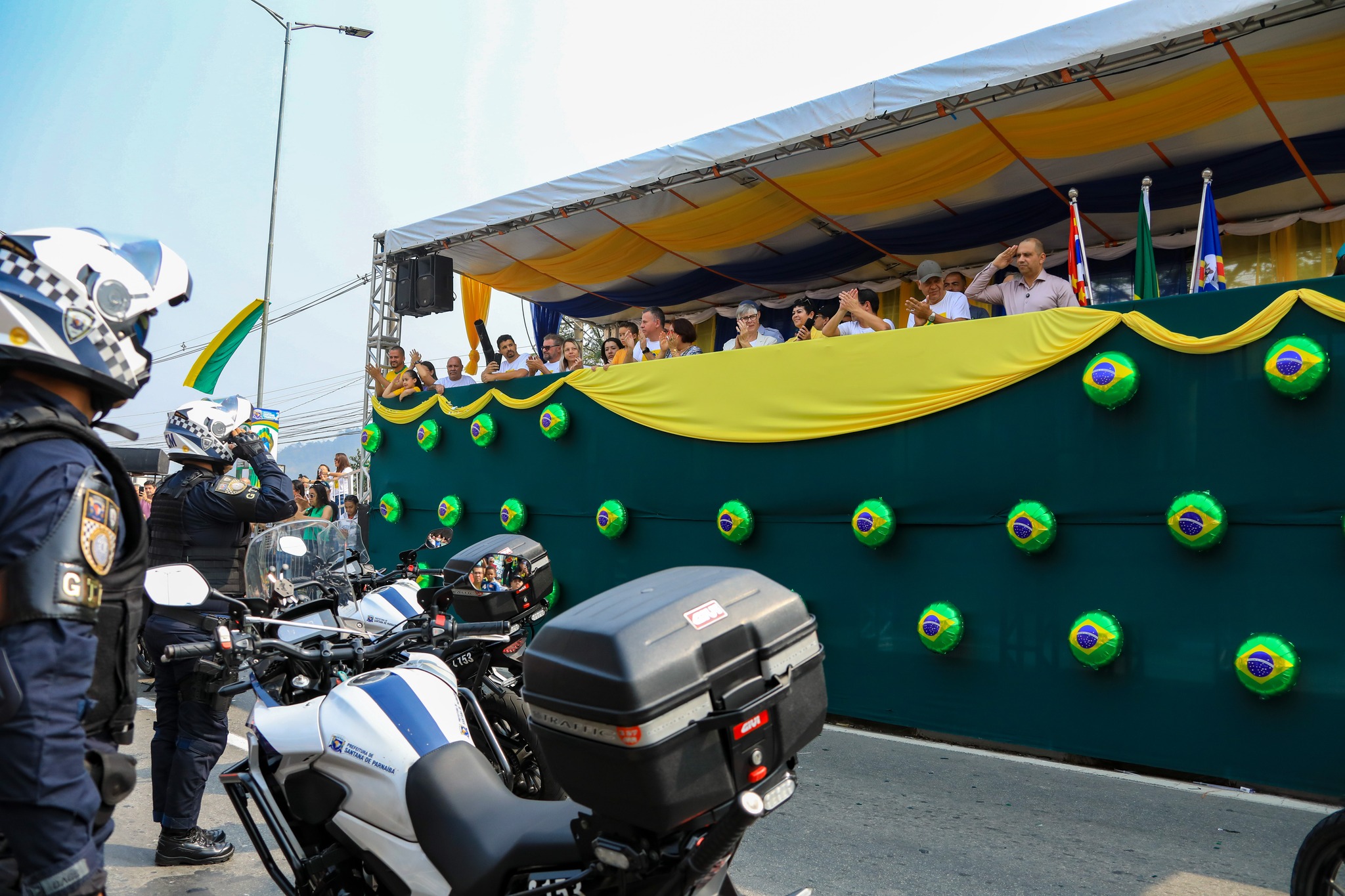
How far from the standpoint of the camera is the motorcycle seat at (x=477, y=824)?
2053 mm

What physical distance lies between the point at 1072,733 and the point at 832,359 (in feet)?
8.08

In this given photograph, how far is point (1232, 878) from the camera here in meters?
3.38

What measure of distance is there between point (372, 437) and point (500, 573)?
5171 mm

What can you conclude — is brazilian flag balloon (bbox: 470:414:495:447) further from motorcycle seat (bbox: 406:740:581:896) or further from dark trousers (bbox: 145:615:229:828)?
motorcycle seat (bbox: 406:740:581:896)

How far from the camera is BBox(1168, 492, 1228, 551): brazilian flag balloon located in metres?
4.22

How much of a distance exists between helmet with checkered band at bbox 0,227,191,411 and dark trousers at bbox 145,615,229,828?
7.49 feet

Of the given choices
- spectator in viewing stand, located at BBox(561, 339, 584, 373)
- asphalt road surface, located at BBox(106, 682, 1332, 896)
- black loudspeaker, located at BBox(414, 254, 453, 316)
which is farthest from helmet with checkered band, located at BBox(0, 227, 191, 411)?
black loudspeaker, located at BBox(414, 254, 453, 316)

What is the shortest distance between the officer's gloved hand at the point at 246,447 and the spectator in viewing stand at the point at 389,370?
611 cm

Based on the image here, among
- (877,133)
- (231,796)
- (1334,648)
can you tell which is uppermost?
(877,133)

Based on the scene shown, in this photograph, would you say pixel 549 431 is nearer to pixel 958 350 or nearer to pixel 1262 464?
pixel 958 350

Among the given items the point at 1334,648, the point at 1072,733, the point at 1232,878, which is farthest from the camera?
the point at 1072,733

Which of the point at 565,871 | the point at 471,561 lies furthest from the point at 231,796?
the point at 471,561

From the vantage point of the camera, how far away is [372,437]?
8867mm

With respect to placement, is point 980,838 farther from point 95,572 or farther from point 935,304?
point 935,304
